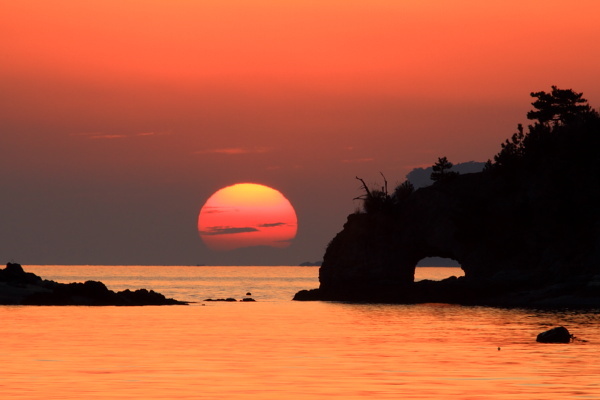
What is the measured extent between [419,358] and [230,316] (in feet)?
135

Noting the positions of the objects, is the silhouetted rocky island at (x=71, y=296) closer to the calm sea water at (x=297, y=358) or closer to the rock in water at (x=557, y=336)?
the calm sea water at (x=297, y=358)

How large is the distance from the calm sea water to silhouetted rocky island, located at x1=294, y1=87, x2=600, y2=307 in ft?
88.3

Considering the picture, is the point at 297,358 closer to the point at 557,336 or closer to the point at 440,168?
the point at 557,336

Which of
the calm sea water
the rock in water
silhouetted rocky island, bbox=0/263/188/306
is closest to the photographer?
the calm sea water

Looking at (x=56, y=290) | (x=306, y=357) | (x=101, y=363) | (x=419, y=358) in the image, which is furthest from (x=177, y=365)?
(x=56, y=290)

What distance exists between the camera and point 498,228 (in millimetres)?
111750

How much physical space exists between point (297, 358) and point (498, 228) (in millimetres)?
72221

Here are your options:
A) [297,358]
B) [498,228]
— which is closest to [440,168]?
[498,228]

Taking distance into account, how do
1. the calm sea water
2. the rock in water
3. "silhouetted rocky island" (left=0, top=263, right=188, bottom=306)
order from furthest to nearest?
"silhouetted rocky island" (left=0, top=263, right=188, bottom=306) → the rock in water → the calm sea water

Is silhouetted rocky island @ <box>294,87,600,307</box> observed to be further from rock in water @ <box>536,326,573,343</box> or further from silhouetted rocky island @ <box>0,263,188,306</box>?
rock in water @ <box>536,326,573,343</box>

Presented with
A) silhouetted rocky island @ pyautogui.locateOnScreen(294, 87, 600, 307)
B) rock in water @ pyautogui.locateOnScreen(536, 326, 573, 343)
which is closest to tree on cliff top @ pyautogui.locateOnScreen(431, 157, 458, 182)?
silhouetted rocky island @ pyautogui.locateOnScreen(294, 87, 600, 307)

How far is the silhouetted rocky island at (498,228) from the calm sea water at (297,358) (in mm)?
26904

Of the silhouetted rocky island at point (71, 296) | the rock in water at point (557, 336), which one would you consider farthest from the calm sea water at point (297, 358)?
the silhouetted rocky island at point (71, 296)

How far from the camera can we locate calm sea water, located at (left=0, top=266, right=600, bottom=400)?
3128 cm
